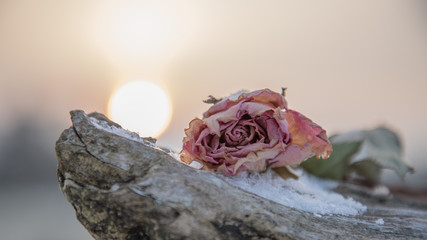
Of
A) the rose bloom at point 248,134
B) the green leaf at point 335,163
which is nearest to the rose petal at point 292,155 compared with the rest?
the rose bloom at point 248,134

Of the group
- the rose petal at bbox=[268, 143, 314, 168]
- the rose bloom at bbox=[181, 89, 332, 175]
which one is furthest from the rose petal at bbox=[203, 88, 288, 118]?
the rose petal at bbox=[268, 143, 314, 168]

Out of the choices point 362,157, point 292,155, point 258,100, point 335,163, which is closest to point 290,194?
point 292,155

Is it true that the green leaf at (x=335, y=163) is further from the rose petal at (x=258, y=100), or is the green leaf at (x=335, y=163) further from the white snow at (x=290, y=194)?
the rose petal at (x=258, y=100)

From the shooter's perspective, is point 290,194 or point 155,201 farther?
point 290,194

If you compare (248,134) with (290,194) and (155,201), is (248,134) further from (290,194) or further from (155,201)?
(155,201)

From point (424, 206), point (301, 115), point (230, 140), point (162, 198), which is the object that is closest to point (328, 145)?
point (301, 115)

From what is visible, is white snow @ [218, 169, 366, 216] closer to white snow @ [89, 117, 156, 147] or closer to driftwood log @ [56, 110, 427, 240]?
driftwood log @ [56, 110, 427, 240]

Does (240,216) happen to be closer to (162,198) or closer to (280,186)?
(162,198)
